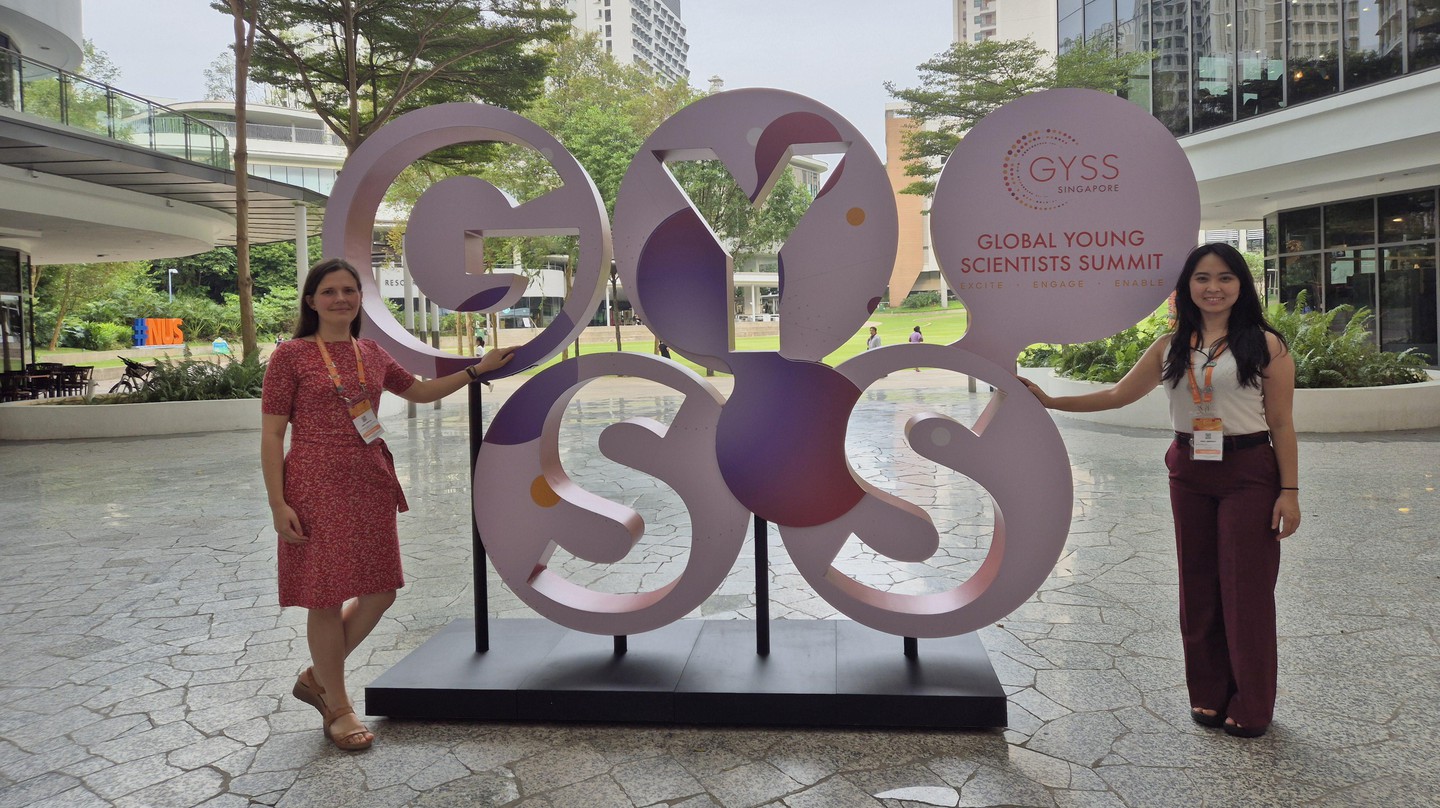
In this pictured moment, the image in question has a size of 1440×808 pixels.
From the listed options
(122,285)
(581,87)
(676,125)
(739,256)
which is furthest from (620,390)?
(122,285)

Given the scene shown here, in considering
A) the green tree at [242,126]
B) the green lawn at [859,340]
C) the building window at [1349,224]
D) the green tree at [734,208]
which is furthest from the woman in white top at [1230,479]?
the green tree at [734,208]

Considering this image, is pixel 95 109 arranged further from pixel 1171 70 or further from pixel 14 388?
pixel 1171 70

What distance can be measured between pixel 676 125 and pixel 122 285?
4041 centimetres

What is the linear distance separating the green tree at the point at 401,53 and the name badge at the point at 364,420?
1334 cm

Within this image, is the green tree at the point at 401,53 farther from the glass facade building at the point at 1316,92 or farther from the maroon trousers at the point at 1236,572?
the maroon trousers at the point at 1236,572

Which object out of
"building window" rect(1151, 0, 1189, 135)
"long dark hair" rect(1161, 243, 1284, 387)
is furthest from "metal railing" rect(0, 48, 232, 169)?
"building window" rect(1151, 0, 1189, 135)

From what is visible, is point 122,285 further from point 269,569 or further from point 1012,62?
point 269,569

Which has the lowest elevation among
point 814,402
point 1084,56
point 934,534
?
point 934,534

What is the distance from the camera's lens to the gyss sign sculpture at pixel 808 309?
354 cm

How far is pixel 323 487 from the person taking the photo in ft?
10.7

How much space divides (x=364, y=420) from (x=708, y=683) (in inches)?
63.3

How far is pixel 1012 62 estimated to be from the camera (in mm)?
23797

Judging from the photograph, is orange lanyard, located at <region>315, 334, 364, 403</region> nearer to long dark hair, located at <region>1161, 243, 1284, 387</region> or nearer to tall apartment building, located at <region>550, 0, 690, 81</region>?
long dark hair, located at <region>1161, 243, 1284, 387</region>

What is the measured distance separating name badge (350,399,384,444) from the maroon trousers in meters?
2.92
